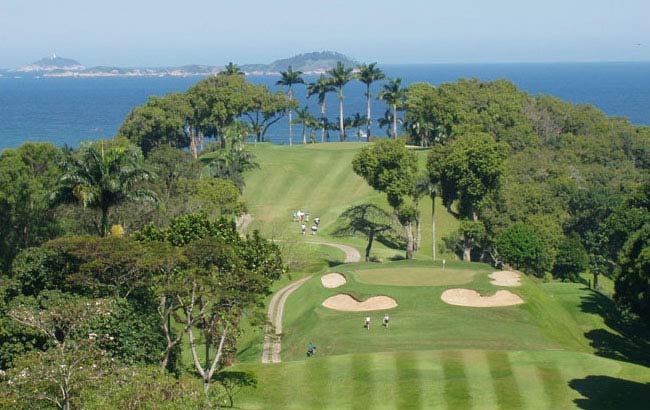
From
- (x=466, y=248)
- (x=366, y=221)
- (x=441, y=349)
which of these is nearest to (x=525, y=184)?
(x=466, y=248)

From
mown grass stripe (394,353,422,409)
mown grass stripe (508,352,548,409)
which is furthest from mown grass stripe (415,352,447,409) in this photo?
mown grass stripe (508,352,548,409)

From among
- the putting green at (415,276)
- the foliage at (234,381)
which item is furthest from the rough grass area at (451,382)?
the putting green at (415,276)

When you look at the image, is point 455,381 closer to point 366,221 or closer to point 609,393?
point 609,393

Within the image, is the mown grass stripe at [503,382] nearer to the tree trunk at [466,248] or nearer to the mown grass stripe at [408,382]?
the mown grass stripe at [408,382]

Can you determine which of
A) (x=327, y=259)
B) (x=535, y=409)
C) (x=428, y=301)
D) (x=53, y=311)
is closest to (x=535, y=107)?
(x=327, y=259)

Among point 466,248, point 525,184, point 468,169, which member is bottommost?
point 466,248

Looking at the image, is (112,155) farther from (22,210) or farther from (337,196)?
(337,196)
